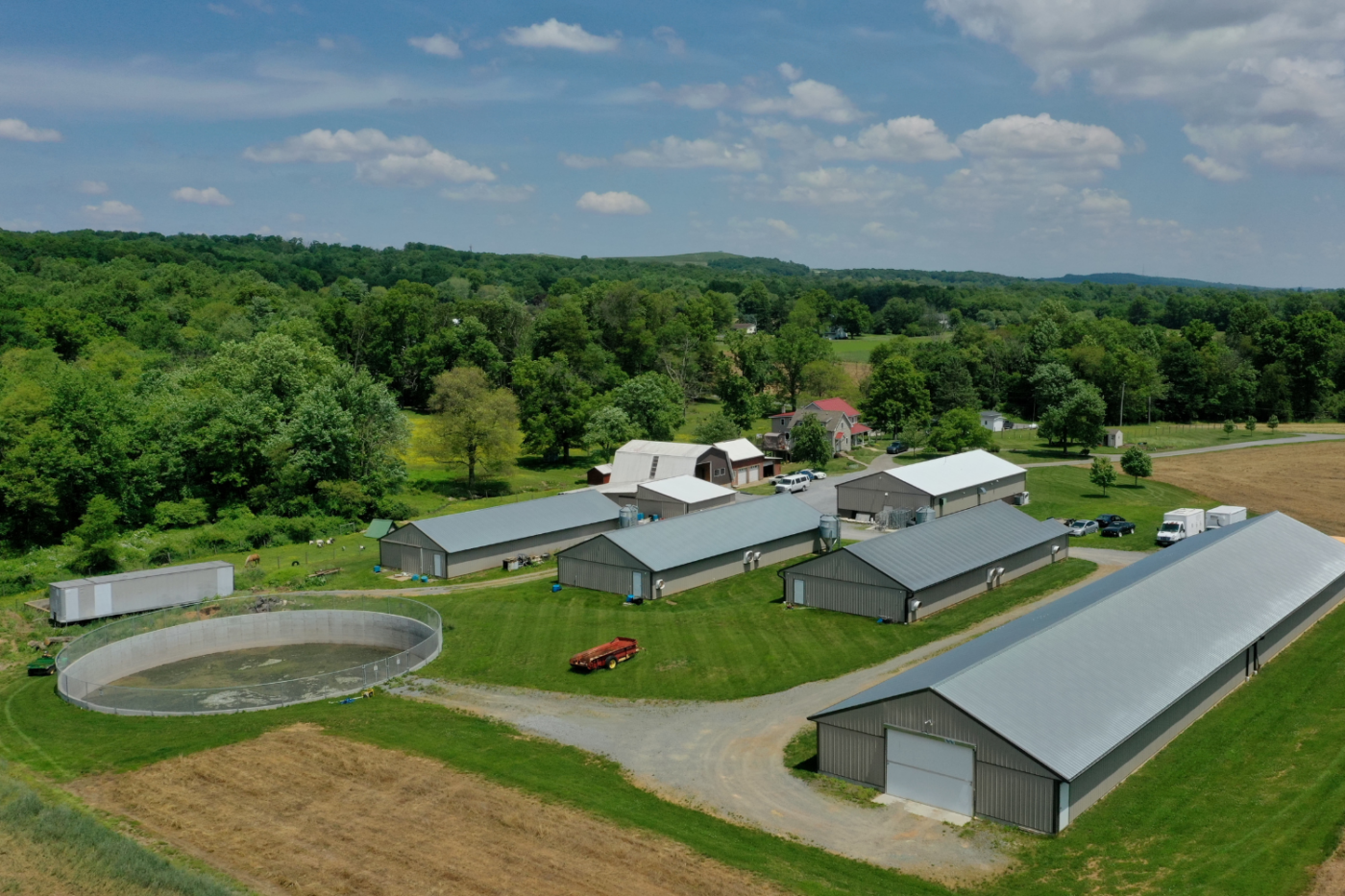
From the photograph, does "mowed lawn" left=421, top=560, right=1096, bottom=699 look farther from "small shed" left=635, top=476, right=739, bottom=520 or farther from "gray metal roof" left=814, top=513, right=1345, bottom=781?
"small shed" left=635, top=476, right=739, bottom=520

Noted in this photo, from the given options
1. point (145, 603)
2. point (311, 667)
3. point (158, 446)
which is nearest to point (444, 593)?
point (311, 667)

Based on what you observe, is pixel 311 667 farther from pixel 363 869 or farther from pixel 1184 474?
pixel 1184 474

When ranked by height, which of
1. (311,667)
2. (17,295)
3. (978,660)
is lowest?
(311,667)

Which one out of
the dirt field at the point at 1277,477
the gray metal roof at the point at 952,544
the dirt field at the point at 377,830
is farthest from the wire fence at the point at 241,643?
the dirt field at the point at 1277,477

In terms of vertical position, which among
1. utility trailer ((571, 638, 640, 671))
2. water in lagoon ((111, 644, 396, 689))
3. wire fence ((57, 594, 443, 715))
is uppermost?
utility trailer ((571, 638, 640, 671))

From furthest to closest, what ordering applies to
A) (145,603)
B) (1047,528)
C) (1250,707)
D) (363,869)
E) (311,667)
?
(1047,528)
(145,603)
(311,667)
(1250,707)
(363,869)

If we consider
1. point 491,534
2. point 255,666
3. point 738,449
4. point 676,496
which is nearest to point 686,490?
point 676,496

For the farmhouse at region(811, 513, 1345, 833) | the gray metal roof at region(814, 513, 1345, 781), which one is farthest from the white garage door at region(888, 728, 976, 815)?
the gray metal roof at region(814, 513, 1345, 781)
